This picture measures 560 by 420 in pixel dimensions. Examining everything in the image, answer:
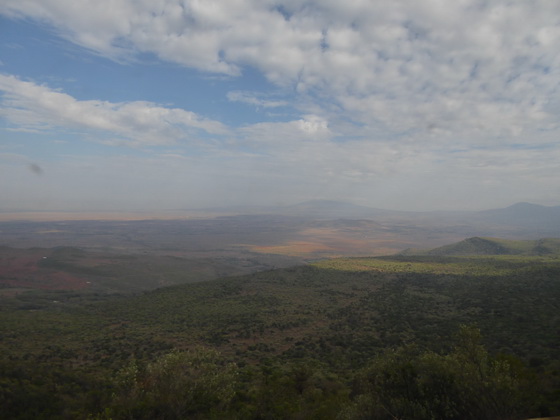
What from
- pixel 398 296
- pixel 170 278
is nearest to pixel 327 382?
pixel 398 296

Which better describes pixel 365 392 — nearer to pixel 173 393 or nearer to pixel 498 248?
pixel 173 393

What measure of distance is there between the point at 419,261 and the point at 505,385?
5479 centimetres

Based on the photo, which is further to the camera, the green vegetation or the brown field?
the brown field

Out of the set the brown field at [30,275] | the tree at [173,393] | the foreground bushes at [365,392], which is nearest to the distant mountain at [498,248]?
the foreground bushes at [365,392]

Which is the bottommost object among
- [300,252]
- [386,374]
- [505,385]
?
[300,252]

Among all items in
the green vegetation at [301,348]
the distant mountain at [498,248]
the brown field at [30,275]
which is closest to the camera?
the green vegetation at [301,348]

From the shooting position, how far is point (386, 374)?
12.4 meters

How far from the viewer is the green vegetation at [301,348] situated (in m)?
11.5

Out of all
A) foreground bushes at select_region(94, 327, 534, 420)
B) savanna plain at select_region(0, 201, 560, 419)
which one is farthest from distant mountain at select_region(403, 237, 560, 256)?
foreground bushes at select_region(94, 327, 534, 420)

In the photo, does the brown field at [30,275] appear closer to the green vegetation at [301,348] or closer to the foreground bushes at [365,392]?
the green vegetation at [301,348]

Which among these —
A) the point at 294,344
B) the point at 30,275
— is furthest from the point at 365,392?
the point at 30,275

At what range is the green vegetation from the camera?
11523mm

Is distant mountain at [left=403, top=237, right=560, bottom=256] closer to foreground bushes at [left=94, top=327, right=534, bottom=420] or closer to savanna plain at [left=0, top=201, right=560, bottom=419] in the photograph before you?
savanna plain at [left=0, top=201, right=560, bottom=419]

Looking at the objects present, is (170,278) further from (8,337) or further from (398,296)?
(398,296)
